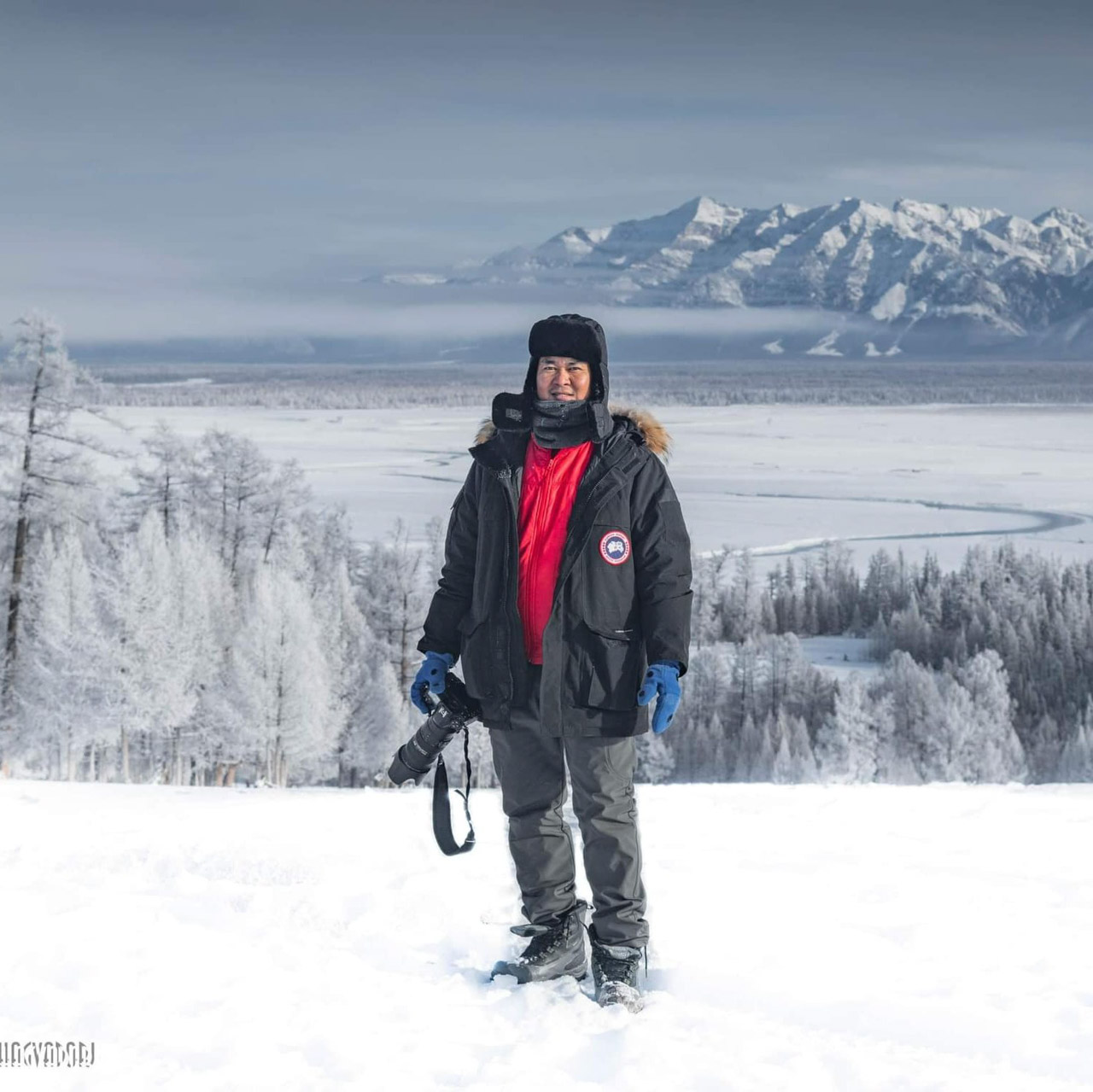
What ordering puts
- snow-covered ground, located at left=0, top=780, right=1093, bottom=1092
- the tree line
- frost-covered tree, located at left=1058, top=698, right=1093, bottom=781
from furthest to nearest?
frost-covered tree, located at left=1058, top=698, right=1093, bottom=781, the tree line, snow-covered ground, located at left=0, top=780, right=1093, bottom=1092

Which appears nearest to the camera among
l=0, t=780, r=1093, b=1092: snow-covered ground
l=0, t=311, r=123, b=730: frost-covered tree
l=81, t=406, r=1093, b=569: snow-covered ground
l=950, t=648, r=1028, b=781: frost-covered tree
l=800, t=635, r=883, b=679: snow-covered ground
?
l=0, t=780, r=1093, b=1092: snow-covered ground

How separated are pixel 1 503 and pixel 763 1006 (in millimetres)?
22608

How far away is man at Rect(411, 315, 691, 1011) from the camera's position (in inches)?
168

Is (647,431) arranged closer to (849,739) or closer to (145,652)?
(145,652)

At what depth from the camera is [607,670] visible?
167 inches

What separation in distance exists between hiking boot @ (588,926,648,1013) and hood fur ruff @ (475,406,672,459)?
1.84 metres

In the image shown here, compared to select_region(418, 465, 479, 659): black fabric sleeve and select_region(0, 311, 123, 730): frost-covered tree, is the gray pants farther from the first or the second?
select_region(0, 311, 123, 730): frost-covered tree

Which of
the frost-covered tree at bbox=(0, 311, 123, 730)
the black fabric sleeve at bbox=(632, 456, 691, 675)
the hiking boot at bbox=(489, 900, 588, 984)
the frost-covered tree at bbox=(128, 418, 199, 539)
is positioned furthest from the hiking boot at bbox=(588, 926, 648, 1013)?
the frost-covered tree at bbox=(128, 418, 199, 539)

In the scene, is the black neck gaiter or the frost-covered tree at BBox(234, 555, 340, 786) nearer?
the black neck gaiter

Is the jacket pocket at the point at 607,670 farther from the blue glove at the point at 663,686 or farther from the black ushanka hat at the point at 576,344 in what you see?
the black ushanka hat at the point at 576,344

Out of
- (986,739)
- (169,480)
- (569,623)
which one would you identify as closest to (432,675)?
(569,623)

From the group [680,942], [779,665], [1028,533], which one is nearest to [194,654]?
[680,942]

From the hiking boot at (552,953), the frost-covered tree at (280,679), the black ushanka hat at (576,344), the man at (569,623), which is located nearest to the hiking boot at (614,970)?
the man at (569,623)

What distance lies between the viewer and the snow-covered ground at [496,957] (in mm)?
3799
